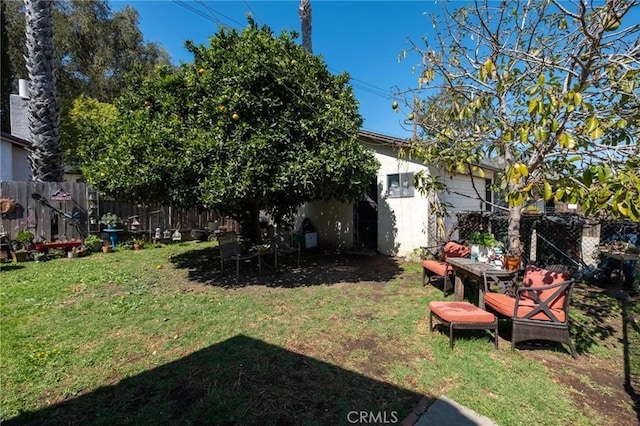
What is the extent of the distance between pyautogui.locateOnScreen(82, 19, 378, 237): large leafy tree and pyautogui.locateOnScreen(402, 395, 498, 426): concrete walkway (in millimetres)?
4069

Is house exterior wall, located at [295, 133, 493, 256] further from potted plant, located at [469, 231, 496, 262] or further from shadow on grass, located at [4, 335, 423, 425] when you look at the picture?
shadow on grass, located at [4, 335, 423, 425]

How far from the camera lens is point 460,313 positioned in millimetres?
3650

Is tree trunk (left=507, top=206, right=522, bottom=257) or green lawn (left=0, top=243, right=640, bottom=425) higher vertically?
tree trunk (left=507, top=206, right=522, bottom=257)

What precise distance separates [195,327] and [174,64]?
2307 centimetres

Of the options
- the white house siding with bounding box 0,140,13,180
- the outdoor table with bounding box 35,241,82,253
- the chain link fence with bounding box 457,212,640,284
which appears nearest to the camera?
the chain link fence with bounding box 457,212,640,284

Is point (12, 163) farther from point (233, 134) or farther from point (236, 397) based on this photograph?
point (236, 397)

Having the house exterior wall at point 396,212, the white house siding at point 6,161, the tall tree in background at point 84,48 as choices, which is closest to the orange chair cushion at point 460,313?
the house exterior wall at point 396,212

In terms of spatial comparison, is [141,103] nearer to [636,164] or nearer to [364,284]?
[364,284]

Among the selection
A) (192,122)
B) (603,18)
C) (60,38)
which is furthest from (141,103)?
(60,38)

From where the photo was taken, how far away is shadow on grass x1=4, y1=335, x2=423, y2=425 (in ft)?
8.14

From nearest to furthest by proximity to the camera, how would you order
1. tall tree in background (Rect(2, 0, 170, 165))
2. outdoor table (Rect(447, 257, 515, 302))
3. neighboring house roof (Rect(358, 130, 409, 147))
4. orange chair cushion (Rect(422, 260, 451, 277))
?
outdoor table (Rect(447, 257, 515, 302))
orange chair cushion (Rect(422, 260, 451, 277))
neighboring house roof (Rect(358, 130, 409, 147))
tall tree in background (Rect(2, 0, 170, 165))

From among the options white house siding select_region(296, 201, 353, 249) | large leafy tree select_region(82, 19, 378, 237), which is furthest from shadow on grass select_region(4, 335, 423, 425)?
white house siding select_region(296, 201, 353, 249)

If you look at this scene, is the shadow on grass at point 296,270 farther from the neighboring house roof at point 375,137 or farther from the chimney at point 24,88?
the chimney at point 24,88

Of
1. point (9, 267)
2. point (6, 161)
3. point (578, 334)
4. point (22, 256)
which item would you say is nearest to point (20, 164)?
point (6, 161)
